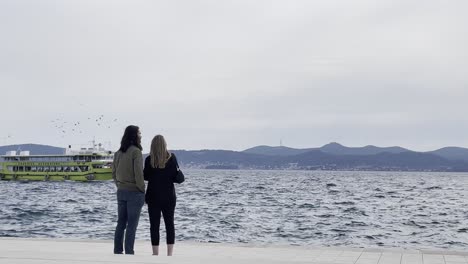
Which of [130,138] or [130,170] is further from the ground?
[130,138]

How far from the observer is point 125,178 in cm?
943

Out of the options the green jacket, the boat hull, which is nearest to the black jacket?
the green jacket

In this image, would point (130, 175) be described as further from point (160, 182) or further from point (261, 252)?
point (261, 252)

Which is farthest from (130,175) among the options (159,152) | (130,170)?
(159,152)

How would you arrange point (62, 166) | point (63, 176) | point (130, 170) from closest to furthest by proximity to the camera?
1. point (130, 170)
2. point (63, 176)
3. point (62, 166)

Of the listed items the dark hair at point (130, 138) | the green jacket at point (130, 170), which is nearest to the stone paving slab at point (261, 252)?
the green jacket at point (130, 170)

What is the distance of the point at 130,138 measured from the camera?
9.37 metres

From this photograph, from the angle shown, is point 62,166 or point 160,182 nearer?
point 160,182

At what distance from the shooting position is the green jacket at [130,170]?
928cm

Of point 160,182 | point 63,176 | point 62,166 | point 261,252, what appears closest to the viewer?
point 160,182

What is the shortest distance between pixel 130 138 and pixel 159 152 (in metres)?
0.52

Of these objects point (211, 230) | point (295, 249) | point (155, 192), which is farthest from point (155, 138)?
point (211, 230)

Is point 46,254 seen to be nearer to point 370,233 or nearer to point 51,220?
point 370,233

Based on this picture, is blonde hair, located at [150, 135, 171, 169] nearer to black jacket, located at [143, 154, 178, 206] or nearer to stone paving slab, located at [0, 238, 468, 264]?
black jacket, located at [143, 154, 178, 206]
